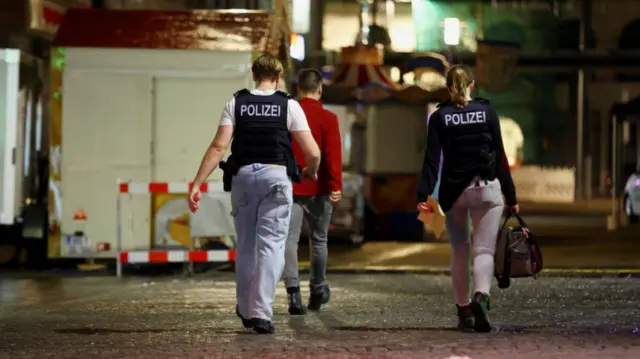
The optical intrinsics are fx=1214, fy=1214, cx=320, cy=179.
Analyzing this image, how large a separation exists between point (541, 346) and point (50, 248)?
7.35m

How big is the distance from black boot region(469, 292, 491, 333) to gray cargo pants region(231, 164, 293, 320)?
137 cm

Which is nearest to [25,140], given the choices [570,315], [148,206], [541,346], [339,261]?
[148,206]

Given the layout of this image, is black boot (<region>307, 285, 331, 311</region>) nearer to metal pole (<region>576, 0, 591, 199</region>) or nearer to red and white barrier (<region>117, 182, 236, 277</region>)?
red and white barrier (<region>117, 182, 236, 277</region>)

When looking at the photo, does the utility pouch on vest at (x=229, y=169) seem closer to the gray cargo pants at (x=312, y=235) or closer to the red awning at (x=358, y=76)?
the gray cargo pants at (x=312, y=235)

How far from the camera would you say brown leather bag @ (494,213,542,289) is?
8531mm

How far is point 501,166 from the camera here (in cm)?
852

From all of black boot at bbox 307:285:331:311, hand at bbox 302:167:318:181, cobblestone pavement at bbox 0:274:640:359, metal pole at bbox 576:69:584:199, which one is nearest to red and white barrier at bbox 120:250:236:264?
cobblestone pavement at bbox 0:274:640:359

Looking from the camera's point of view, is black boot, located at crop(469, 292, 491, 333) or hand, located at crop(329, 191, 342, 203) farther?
hand, located at crop(329, 191, 342, 203)

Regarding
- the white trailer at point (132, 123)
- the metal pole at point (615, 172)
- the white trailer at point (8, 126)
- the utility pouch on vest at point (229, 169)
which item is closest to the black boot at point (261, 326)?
the utility pouch on vest at point (229, 169)

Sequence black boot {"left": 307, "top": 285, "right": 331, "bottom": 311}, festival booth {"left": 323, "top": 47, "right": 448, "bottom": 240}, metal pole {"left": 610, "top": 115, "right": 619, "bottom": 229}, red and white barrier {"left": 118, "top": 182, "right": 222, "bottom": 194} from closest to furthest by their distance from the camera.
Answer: black boot {"left": 307, "top": 285, "right": 331, "bottom": 311} → red and white barrier {"left": 118, "top": 182, "right": 222, "bottom": 194} → festival booth {"left": 323, "top": 47, "right": 448, "bottom": 240} → metal pole {"left": 610, "top": 115, "right": 619, "bottom": 229}

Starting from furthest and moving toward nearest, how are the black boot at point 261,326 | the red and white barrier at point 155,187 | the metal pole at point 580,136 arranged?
the metal pole at point 580,136
the red and white barrier at point 155,187
the black boot at point 261,326

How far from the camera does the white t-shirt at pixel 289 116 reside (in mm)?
8484

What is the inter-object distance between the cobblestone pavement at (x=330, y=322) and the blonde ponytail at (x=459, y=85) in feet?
5.29

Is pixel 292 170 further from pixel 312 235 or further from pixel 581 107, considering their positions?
pixel 581 107
